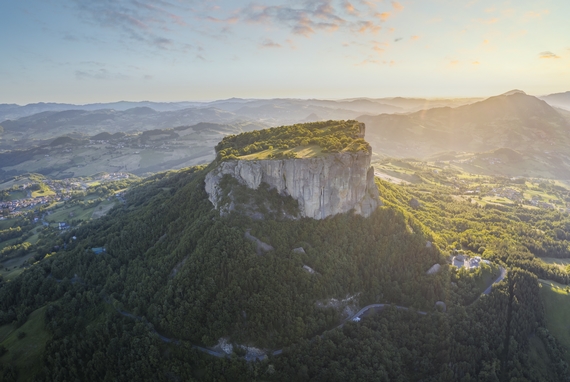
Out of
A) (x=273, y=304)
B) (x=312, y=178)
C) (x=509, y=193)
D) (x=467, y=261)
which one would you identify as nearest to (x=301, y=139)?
(x=312, y=178)

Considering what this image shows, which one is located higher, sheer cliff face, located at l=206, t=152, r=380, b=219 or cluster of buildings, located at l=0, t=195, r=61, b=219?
sheer cliff face, located at l=206, t=152, r=380, b=219

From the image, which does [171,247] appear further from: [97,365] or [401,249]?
[401,249]

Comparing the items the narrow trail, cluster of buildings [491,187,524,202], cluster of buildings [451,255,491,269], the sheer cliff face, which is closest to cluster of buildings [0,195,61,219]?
the narrow trail

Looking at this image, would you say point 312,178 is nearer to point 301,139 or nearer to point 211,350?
point 301,139

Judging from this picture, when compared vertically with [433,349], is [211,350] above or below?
above

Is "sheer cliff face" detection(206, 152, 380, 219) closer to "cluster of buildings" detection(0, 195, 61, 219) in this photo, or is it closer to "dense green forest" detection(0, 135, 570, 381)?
"dense green forest" detection(0, 135, 570, 381)
